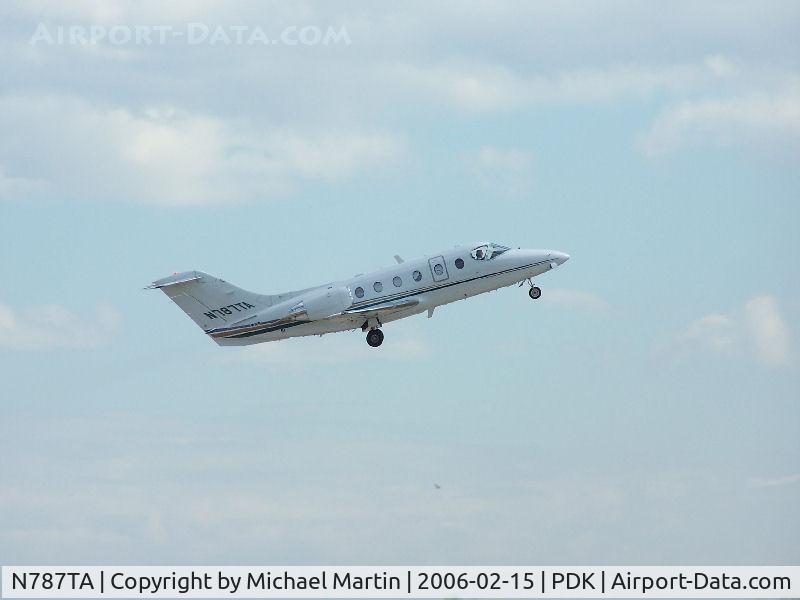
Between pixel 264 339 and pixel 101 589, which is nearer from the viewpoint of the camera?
pixel 101 589

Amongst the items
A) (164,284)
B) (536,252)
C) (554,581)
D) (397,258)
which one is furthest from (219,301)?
(554,581)

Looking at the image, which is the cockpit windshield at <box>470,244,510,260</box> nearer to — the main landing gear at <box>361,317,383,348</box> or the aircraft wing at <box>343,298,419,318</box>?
the aircraft wing at <box>343,298,419,318</box>

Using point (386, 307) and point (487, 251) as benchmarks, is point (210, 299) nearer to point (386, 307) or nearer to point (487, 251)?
point (386, 307)

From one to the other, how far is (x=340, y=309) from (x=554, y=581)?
18.8 meters

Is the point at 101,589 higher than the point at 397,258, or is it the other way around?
the point at 397,258

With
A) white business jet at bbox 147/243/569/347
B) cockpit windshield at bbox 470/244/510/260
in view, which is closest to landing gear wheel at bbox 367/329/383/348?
white business jet at bbox 147/243/569/347

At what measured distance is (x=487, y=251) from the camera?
94562 millimetres

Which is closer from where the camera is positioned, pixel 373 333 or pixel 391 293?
pixel 391 293

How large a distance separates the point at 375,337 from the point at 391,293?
10.0 feet

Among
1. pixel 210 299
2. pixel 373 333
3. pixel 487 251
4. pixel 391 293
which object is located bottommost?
pixel 373 333

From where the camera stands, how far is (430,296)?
94438 mm

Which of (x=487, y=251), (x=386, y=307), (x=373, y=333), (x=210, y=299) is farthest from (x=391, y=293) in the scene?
(x=210, y=299)

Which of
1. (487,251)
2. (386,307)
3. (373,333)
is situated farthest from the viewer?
(373,333)

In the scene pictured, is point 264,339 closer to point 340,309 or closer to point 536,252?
point 340,309
